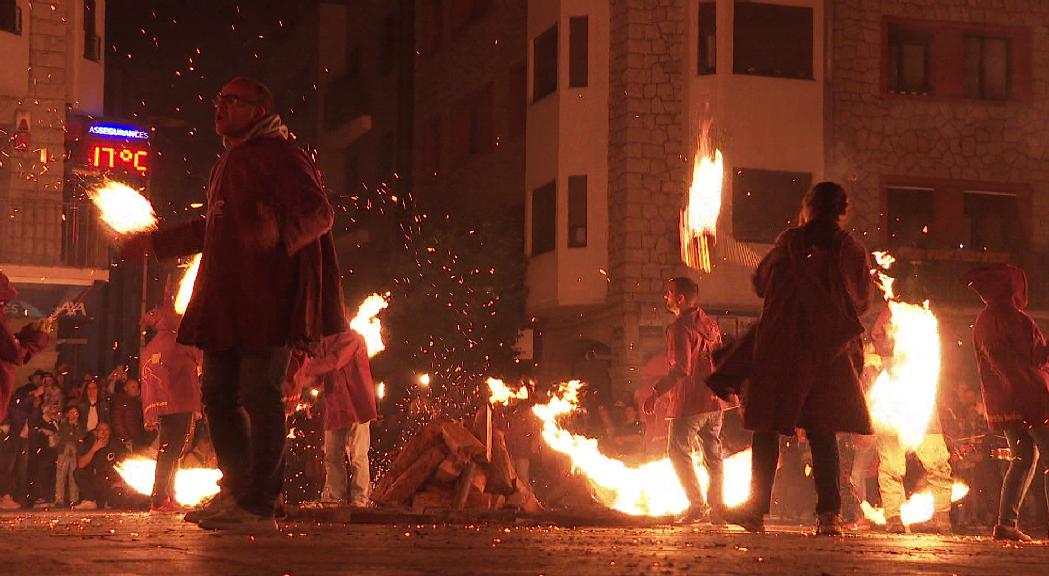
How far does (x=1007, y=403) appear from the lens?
10.7 m

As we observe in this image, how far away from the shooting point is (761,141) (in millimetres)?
33000

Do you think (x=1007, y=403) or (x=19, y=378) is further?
(x=19, y=378)

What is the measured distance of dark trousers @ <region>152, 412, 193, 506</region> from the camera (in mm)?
12273

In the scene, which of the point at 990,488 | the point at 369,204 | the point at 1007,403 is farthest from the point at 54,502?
the point at 369,204

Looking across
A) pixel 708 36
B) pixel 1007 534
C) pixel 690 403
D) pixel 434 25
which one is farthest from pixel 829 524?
pixel 434 25

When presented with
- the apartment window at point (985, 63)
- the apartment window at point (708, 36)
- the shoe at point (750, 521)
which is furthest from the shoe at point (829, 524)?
the apartment window at point (985, 63)

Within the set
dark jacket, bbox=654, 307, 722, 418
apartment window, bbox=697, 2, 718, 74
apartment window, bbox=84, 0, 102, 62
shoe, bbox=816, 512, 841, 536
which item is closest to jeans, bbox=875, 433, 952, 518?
dark jacket, bbox=654, 307, 722, 418

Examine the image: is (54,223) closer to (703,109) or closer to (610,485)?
(703,109)

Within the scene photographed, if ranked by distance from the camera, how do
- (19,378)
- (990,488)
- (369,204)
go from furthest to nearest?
1. (369,204)
2. (19,378)
3. (990,488)

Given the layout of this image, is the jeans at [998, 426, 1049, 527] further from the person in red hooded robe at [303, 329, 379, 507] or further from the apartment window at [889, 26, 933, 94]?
the apartment window at [889, 26, 933, 94]

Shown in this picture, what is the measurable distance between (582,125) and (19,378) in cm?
1139

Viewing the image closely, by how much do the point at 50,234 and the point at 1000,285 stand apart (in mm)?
22922

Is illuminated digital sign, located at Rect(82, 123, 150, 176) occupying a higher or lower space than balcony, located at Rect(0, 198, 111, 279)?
higher

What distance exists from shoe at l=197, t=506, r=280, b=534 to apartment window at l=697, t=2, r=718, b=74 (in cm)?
2668
